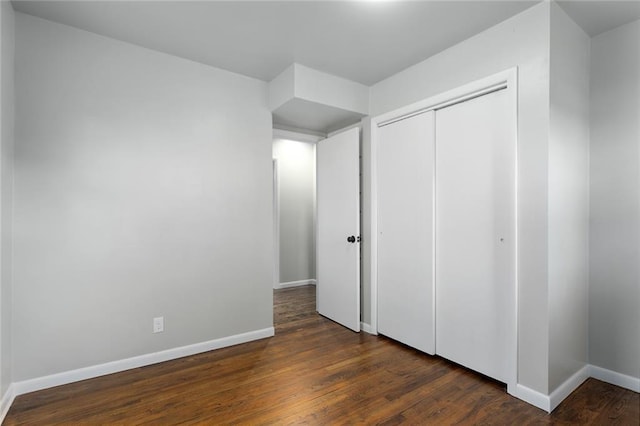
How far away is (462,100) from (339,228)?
170 cm

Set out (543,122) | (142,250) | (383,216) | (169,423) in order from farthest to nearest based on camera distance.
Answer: (383,216), (142,250), (543,122), (169,423)

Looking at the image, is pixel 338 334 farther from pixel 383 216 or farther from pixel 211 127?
pixel 211 127

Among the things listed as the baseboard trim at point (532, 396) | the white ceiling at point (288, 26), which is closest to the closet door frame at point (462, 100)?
the baseboard trim at point (532, 396)

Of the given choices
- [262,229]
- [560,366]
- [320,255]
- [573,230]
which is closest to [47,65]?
[262,229]

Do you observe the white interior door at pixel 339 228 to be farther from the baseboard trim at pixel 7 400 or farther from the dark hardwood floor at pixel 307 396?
the baseboard trim at pixel 7 400

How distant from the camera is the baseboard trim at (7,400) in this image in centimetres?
184

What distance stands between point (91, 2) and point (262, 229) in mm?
2039

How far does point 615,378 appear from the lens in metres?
2.22

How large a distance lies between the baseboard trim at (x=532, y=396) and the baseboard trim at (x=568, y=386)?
0.03 m

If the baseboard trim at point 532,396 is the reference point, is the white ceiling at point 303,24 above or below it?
above

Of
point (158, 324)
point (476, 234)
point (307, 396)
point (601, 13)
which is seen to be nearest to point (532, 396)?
point (476, 234)

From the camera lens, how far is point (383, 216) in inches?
122

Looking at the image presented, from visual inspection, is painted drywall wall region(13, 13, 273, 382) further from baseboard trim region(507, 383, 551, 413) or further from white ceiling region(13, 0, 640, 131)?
baseboard trim region(507, 383, 551, 413)

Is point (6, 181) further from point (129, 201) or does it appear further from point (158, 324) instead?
point (158, 324)
